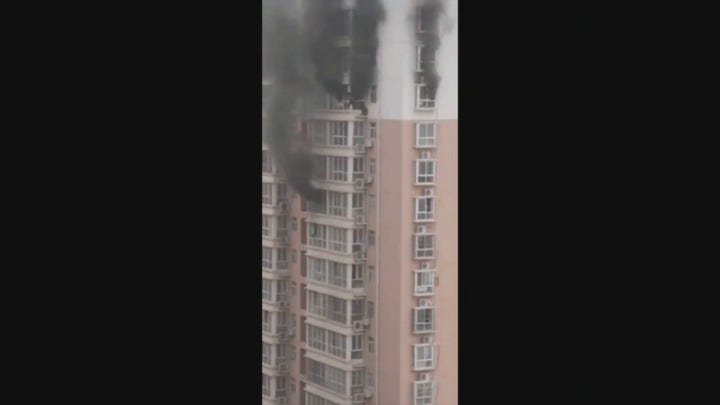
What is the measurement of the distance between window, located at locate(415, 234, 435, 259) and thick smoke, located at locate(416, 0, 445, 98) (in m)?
1.04

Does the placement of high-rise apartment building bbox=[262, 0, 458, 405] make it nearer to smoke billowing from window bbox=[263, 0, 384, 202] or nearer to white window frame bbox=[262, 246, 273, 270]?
smoke billowing from window bbox=[263, 0, 384, 202]

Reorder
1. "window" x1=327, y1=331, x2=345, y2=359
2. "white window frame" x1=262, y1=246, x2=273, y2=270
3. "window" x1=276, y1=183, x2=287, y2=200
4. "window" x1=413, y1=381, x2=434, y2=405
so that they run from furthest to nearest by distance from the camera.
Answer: "white window frame" x1=262, y1=246, x2=273, y2=270 → "window" x1=276, y1=183, x2=287, y2=200 → "window" x1=327, y1=331, x2=345, y2=359 → "window" x1=413, y1=381, x2=434, y2=405

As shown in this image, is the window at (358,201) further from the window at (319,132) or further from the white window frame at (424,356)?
the white window frame at (424,356)

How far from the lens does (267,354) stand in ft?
43.3

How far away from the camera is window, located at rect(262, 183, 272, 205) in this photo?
1313cm

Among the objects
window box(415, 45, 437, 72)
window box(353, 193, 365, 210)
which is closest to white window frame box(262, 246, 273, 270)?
window box(353, 193, 365, 210)

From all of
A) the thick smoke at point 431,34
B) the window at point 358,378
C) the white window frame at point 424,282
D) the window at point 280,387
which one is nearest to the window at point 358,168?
the thick smoke at point 431,34

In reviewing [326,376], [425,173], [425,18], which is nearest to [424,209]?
[425,173]

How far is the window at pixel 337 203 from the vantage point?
1237 centimetres

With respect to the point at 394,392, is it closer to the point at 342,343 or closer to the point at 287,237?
the point at 342,343

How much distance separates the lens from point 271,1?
12898 millimetres

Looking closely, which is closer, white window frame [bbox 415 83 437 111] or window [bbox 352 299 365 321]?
white window frame [bbox 415 83 437 111]

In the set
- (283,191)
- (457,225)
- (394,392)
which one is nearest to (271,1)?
(283,191)

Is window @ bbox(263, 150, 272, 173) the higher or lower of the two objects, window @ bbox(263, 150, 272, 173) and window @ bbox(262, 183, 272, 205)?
the higher
